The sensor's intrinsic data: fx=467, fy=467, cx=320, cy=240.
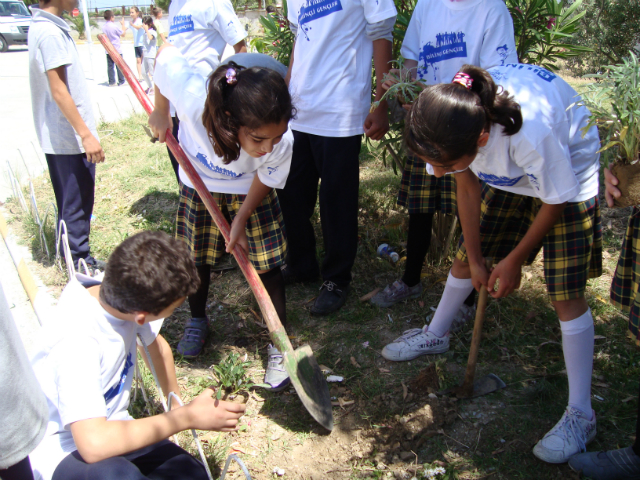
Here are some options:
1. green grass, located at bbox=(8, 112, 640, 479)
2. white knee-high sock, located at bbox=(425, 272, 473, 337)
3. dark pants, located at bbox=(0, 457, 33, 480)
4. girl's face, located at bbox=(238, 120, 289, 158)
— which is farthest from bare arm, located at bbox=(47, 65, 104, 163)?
white knee-high sock, located at bbox=(425, 272, 473, 337)

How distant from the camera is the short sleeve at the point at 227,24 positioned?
3.12 m

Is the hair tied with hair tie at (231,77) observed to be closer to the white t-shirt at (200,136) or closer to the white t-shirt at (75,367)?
the white t-shirt at (200,136)

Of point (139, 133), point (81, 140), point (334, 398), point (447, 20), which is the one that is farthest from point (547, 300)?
point (139, 133)

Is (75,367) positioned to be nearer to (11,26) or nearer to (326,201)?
(326,201)

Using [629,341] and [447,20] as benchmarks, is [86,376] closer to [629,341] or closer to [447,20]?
[447,20]

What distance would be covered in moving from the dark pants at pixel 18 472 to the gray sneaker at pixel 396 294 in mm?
1918

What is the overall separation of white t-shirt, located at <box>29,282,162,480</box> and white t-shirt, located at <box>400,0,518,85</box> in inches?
70.5

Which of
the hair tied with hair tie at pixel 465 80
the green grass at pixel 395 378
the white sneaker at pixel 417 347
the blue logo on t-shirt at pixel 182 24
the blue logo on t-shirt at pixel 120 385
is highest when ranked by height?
the blue logo on t-shirt at pixel 182 24

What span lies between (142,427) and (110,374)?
0.20 meters

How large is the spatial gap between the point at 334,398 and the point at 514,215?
1.17 meters

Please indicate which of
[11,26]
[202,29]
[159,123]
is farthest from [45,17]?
[11,26]

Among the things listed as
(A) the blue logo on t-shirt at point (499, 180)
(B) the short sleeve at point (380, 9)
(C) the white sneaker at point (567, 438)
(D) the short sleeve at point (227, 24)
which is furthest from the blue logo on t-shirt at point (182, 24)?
(C) the white sneaker at point (567, 438)

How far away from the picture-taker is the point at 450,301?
223cm

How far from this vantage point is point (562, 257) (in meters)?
1.73
